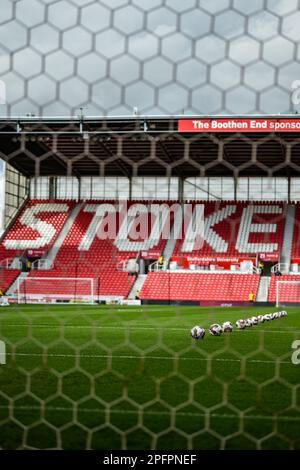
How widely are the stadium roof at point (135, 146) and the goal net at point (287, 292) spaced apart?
3.72 metres

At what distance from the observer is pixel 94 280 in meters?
23.1

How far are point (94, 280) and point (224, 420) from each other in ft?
66.9

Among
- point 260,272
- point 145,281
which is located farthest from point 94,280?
point 260,272

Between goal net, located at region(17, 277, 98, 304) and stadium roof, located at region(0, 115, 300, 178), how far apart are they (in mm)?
3822

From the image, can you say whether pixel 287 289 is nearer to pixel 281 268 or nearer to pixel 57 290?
pixel 281 268

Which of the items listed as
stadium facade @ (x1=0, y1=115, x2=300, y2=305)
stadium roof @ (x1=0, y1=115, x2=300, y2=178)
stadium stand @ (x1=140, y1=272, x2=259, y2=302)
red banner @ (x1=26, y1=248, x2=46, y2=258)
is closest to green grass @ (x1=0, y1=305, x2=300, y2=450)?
stadium roof @ (x1=0, y1=115, x2=300, y2=178)

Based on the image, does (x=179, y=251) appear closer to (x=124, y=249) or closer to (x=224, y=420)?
(x=124, y=249)

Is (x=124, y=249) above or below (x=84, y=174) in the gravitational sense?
below

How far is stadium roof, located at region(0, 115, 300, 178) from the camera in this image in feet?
33.6

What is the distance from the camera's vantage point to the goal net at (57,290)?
2211 cm

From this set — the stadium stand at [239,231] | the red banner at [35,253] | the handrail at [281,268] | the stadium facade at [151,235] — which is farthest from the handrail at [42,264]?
the handrail at [281,268]

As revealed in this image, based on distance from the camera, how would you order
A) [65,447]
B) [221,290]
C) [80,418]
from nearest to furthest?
[65,447]
[80,418]
[221,290]

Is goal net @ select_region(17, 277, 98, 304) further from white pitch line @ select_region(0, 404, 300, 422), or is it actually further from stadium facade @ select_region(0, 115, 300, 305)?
white pitch line @ select_region(0, 404, 300, 422)

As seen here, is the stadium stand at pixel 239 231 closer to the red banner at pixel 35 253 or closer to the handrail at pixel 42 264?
the handrail at pixel 42 264
